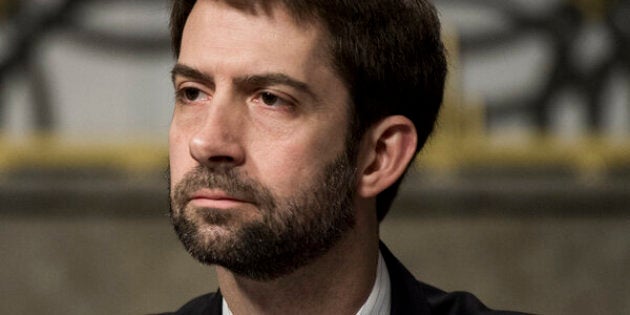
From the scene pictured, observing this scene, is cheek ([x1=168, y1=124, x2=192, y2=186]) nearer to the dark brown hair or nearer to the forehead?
the forehead

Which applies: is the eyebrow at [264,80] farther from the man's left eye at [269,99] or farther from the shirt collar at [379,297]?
the shirt collar at [379,297]

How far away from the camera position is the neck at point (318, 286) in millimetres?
3027

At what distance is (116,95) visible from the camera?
650cm

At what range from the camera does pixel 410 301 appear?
3295 mm

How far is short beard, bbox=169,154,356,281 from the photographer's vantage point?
9.32ft

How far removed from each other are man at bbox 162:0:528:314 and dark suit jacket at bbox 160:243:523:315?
0.12 feet

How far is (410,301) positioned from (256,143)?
71 cm

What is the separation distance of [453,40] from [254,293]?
3.71 m

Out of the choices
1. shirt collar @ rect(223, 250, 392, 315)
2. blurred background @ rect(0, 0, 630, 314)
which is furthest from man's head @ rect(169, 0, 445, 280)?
blurred background @ rect(0, 0, 630, 314)

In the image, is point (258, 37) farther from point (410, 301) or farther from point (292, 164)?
point (410, 301)

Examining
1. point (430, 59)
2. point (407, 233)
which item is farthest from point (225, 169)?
point (407, 233)

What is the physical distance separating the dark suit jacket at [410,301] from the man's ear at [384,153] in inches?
11.1

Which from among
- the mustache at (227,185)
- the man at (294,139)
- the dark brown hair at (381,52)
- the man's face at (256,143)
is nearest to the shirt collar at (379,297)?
the man at (294,139)

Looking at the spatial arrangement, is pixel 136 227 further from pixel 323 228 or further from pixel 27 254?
pixel 323 228
